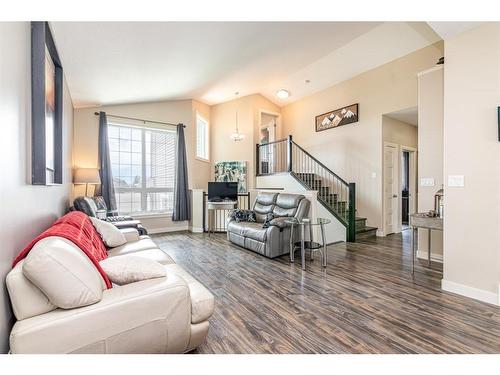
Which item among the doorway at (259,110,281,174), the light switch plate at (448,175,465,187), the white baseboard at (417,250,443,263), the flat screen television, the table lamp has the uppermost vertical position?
the doorway at (259,110,281,174)

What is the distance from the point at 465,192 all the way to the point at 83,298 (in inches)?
127

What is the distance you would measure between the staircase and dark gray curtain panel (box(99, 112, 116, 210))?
3.42m

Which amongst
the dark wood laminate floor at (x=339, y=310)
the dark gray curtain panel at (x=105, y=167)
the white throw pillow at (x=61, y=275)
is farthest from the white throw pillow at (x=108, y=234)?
the dark gray curtain panel at (x=105, y=167)

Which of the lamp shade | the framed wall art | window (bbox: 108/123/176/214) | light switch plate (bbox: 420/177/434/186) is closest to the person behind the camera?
light switch plate (bbox: 420/177/434/186)

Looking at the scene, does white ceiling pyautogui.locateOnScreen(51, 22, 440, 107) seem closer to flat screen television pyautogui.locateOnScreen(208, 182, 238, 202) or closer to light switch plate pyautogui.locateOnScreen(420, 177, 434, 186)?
flat screen television pyautogui.locateOnScreen(208, 182, 238, 202)

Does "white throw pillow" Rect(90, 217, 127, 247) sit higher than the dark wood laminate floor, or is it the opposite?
"white throw pillow" Rect(90, 217, 127, 247)

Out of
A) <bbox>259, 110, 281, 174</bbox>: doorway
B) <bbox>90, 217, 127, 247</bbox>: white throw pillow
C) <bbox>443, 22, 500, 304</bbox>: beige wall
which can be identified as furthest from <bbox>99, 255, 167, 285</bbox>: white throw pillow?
<bbox>259, 110, 281, 174</bbox>: doorway

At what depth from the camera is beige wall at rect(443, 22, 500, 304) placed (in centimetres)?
229

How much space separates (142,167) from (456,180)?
225 inches

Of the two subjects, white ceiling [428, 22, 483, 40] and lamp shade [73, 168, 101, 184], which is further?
lamp shade [73, 168, 101, 184]

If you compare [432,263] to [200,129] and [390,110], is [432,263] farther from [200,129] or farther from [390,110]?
[200,129]

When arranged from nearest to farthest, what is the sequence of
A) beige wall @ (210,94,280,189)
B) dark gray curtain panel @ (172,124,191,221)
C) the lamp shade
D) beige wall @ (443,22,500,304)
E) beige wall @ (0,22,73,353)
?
beige wall @ (0,22,73,353) → beige wall @ (443,22,500,304) → the lamp shade → dark gray curtain panel @ (172,124,191,221) → beige wall @ (210,94,280,189)
